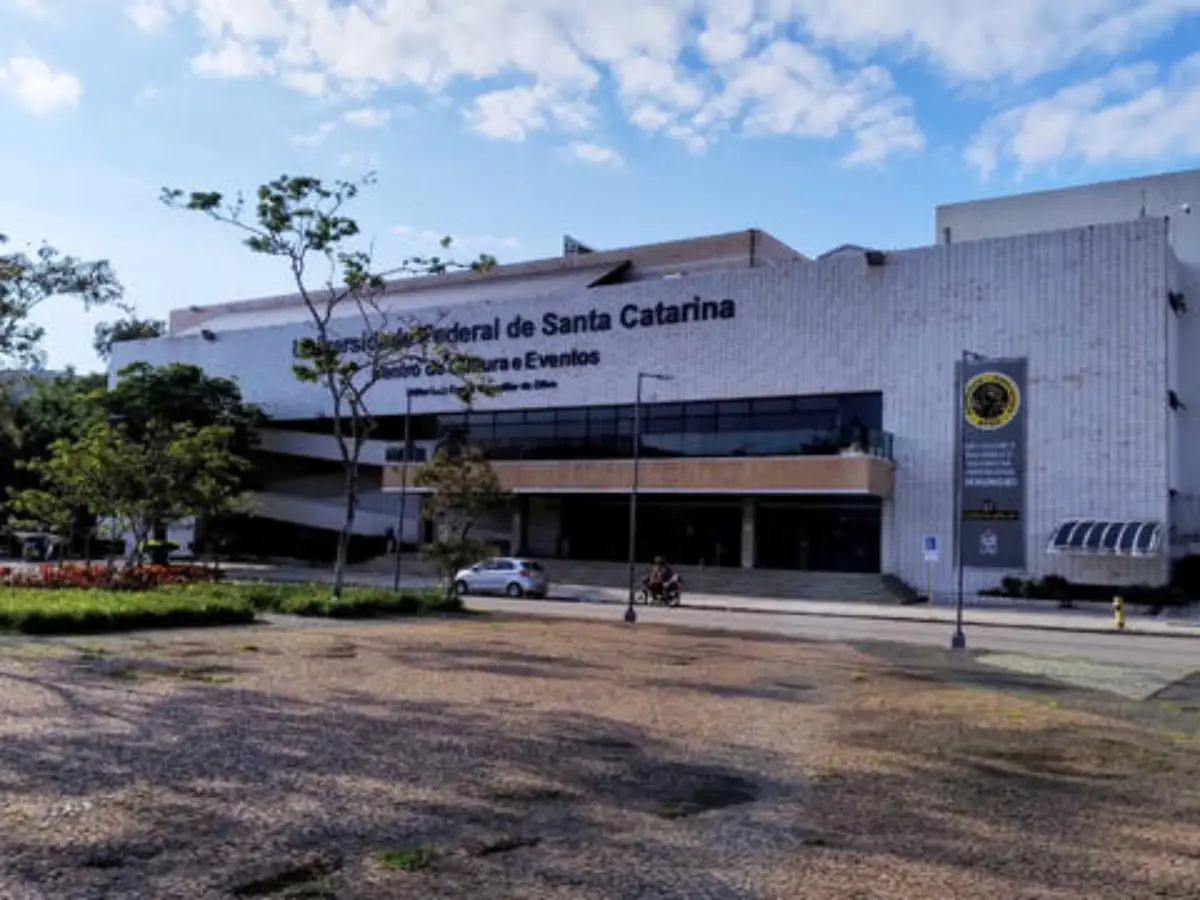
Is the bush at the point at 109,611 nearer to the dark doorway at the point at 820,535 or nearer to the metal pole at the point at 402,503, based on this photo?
the metal pole at the point at 402,503

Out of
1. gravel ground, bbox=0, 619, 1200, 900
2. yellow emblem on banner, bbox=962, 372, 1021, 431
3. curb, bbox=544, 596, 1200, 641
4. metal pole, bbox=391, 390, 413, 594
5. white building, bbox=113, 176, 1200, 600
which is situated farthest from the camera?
yellow emblem on banner, bbox=962, 372, 1021, 431

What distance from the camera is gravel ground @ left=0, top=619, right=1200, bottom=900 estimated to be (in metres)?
5.69

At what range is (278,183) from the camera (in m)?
25.0

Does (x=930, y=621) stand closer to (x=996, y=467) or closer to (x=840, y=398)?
(x=996, y=467)

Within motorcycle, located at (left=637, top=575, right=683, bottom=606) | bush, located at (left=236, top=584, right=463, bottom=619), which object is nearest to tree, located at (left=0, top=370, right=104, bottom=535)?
bush, located at (left=236, top=584, right=463, bottom=619)

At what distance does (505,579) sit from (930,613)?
593 inches

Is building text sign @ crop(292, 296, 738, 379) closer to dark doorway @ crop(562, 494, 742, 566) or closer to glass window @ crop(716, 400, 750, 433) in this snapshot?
glass window @ crop(716, 400, 750, 433)

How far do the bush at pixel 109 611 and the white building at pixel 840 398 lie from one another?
2356 centimetres

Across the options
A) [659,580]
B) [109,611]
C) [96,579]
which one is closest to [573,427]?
[659,580]

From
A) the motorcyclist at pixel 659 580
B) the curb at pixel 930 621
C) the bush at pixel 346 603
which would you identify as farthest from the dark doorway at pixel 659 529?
the bush at pixel 346 603

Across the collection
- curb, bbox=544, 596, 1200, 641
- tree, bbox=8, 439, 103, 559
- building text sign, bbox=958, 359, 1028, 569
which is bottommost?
curb, bbox=544, 596, 1200, 641

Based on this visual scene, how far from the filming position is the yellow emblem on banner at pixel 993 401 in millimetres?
42000

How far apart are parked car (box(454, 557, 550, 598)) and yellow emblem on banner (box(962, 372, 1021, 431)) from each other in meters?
17.0

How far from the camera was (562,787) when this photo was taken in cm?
786
